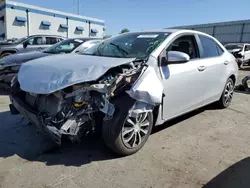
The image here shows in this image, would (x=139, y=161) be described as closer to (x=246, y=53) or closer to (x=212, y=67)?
(x=212, y=67)

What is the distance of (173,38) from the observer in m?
3.50

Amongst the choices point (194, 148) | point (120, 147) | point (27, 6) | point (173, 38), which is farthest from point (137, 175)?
point (27, 6)

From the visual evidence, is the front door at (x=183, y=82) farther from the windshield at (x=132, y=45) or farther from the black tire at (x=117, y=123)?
the black tire at (x=117, y=123)

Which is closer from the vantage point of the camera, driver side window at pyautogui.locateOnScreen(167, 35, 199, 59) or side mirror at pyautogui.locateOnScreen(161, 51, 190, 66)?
side mirror at pyautogui.locateOnScreen(161, 51, 190, 66)

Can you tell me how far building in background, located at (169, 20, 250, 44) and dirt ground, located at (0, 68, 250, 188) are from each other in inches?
1189

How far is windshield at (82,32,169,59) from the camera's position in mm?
3352

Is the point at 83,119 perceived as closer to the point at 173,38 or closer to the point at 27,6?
the point at 173,38

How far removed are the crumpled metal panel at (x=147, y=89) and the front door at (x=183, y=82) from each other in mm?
399

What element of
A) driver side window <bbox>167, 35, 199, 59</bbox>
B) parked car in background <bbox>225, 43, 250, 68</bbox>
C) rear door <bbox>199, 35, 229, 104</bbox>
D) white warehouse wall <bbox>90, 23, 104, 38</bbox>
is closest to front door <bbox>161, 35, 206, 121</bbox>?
driver side window <bbox>167, 35, 199, 59</bbox>

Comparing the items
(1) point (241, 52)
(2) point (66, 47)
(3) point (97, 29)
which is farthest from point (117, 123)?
(3) point (97, 29)

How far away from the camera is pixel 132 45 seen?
12.0 ft

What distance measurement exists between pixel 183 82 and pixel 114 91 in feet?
4.30

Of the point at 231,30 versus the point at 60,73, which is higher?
the point at 231,30

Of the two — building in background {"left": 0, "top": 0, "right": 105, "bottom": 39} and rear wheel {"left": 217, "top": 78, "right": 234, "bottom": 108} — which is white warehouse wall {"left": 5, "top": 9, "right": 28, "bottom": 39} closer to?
building in background {"left": 0, "top": 0, "right": 105, "bottom": 39}
